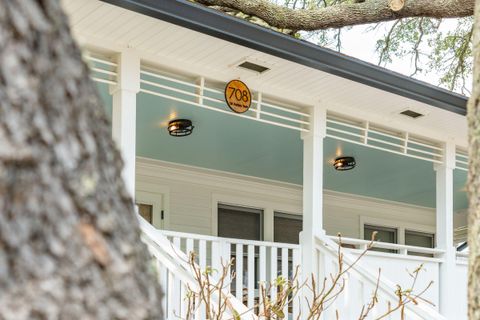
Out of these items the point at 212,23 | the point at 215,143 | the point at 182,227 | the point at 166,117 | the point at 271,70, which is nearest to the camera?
the point at 212,23

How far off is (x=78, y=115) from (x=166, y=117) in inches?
256

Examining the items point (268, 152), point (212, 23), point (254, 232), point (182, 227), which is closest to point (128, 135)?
point (212, 23)

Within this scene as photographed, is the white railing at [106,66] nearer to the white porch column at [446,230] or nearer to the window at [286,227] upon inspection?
the white porch column at [446,230]

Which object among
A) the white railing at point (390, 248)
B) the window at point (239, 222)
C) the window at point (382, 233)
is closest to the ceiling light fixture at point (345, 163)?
the white railing at point (390, 248)

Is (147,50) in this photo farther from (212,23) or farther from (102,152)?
(102,152)

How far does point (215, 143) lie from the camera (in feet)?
27.5

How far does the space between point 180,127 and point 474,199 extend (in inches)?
227

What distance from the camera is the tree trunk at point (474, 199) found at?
1.62 m

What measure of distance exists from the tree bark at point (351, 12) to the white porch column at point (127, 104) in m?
3.30

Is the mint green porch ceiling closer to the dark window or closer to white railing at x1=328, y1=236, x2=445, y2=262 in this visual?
the dark window

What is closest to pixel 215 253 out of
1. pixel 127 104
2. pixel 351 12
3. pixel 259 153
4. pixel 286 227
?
pixel 127 104

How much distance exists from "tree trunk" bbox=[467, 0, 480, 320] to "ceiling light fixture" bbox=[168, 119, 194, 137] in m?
5.68

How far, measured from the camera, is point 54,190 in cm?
84

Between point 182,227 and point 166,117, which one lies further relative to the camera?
point 182,227
